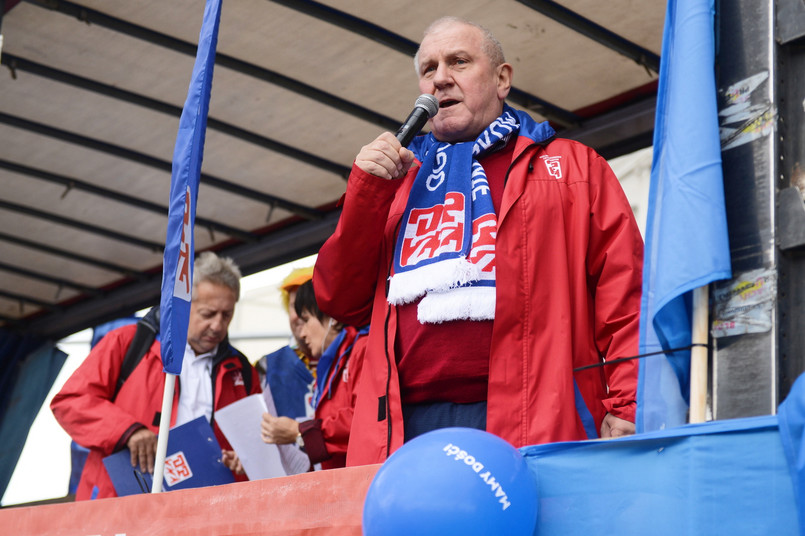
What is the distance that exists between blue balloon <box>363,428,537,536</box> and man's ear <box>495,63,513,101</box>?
142 centimetres

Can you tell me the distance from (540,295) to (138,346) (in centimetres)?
245

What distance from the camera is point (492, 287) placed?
2.44 meters

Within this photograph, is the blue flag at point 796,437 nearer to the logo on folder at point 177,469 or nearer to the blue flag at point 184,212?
the blue flag at point 184,212

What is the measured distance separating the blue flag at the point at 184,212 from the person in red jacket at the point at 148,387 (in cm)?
108

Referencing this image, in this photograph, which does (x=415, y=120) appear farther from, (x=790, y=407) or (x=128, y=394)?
(x=128, y=394)

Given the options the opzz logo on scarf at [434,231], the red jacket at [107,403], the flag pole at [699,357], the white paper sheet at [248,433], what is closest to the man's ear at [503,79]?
the opzz logo on scarf at [434,231]

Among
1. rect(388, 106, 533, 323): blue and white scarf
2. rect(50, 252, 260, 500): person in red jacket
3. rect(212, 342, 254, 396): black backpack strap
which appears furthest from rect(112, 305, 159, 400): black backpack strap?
rect(388, 106, 533, 323): blue and white scarf

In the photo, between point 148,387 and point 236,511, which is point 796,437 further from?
point 148,387

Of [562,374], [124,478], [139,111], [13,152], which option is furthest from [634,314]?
[13,152]

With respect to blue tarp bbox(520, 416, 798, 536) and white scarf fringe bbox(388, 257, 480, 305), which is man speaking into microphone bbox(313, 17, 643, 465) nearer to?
white scarf fringe bbox(388, 257, 480, 305)

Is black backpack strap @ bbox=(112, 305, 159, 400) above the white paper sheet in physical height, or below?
above

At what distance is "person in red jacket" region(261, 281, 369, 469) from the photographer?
3871mm

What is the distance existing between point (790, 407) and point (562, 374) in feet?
2.73

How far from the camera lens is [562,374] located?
233 cm
